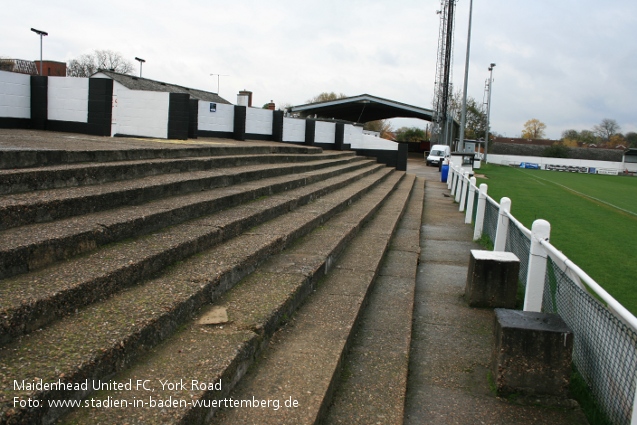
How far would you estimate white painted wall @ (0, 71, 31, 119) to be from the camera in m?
10.3

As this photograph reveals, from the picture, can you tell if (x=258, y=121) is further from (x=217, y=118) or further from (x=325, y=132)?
(x=325, y=132)

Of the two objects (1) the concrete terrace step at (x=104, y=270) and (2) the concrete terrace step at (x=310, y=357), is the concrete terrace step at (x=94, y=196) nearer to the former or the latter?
(1) the concrete terrace step at (x=104, y=270)

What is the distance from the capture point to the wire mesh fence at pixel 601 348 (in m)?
2.78

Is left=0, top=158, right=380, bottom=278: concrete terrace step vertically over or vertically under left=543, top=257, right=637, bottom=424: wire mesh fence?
over

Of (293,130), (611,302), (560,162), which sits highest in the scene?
(560,162)

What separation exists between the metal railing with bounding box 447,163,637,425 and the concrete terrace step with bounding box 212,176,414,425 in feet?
3.97

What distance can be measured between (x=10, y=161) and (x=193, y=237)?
1.97 m

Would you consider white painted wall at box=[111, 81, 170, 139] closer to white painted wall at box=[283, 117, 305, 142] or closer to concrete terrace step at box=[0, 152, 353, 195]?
concrete terrace step at box=[0, 152, 353, 195]

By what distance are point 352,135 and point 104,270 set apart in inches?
753

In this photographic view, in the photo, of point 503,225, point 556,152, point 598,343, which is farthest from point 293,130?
point 556,152

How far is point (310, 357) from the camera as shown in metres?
3.22

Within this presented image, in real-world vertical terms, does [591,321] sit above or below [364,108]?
below

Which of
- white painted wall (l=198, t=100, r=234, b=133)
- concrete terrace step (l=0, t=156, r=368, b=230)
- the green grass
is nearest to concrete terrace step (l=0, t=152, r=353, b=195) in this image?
concrete terrace step (l=0, t=156, r=368, b=230)

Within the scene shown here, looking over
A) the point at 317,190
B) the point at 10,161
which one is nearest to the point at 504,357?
the point at 10,161
